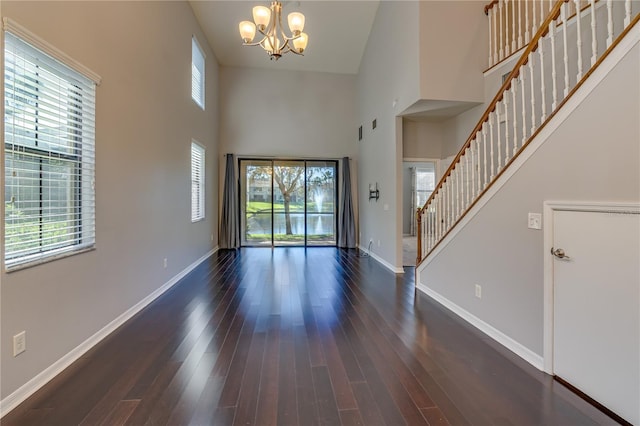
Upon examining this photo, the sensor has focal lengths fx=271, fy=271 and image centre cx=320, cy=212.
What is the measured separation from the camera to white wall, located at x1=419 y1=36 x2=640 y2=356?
156cm

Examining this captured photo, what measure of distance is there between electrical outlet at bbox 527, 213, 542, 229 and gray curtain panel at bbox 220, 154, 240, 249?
6.25 meters

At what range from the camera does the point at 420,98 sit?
155 inches

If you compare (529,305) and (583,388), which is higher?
(529,305)

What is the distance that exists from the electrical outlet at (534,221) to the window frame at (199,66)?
211 inches

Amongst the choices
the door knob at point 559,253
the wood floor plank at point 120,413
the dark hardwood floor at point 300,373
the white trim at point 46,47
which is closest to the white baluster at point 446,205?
the dark hardwood floor at point 300,373

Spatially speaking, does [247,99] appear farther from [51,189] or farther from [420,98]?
[51,189]

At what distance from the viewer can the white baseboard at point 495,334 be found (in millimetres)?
2109

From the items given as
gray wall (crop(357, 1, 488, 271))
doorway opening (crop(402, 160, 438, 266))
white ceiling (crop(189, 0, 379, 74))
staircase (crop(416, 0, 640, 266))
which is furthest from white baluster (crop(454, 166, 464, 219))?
doorway opening (crop(402, 160, 438, 266))

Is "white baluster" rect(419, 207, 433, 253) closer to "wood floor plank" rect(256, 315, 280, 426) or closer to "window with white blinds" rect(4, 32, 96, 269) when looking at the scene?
"wood floor plank" rect(256, 315, 280, 426)

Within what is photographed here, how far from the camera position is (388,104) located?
504cm

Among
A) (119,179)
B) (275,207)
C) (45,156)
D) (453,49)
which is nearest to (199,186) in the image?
(275,207)

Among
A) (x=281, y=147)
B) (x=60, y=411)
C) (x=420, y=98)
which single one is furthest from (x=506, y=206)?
(x=281, y=147)

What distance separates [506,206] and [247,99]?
6534 mm

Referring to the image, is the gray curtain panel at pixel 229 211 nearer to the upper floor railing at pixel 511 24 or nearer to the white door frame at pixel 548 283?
the upper floor railing at pixel 511 24
